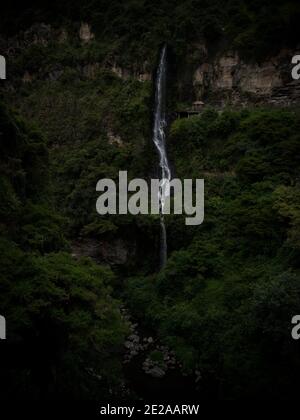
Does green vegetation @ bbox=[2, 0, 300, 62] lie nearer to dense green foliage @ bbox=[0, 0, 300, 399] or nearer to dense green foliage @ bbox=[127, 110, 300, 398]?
dense green foliage @ bbox=[0, 0, 300, 399]

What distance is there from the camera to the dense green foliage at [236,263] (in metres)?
15.8

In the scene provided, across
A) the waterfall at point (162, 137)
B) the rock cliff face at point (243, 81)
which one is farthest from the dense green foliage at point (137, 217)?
the rock cliff face at point (243, 81)

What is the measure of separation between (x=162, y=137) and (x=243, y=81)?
8.06 m

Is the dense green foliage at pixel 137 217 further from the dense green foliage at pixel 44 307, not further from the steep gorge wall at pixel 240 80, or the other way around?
the steep gorge wall at pixel 240 80

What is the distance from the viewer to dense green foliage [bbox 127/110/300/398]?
15.8 m

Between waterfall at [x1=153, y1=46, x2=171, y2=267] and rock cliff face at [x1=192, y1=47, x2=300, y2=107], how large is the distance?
2829 mm

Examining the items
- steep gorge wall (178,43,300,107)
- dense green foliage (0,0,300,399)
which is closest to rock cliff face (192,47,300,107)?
steep gorge wall (178,43,300,107)

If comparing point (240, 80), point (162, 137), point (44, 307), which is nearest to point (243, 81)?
point (240, 80)

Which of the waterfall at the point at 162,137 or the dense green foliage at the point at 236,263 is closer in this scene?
the dense green foliage at the point at 236,263

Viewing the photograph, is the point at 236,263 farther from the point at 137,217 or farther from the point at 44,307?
the point at 44,307

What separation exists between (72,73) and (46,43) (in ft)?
20.6

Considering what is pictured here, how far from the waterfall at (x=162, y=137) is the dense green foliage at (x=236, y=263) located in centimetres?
69

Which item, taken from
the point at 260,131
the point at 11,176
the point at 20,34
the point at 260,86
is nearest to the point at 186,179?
the point at 260,131

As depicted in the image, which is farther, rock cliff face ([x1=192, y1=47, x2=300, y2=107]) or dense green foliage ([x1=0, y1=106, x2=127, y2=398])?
rock cliff face ([x1=192, y1=47, x2=300, y2=107])
